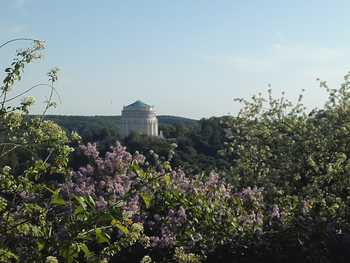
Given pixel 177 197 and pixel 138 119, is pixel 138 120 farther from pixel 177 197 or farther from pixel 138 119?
pixel 177 197

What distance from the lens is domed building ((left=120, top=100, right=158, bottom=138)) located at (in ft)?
494

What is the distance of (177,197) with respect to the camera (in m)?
8.09

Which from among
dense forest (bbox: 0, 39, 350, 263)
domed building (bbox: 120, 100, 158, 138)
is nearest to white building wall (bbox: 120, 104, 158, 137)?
domed building (bbox: 120, 100, 158, 138)

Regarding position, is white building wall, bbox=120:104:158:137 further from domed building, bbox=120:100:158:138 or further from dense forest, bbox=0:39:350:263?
dense forest, bbox=0:39:350:263

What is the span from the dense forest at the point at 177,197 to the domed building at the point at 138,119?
5258 inches

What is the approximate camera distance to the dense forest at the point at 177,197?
3.83 m

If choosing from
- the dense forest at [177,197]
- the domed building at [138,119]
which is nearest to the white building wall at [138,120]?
the domed building at [138,119]

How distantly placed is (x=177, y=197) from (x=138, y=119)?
145364mm

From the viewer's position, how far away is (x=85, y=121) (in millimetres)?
141375

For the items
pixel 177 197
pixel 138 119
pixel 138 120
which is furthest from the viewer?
pixel 138 119

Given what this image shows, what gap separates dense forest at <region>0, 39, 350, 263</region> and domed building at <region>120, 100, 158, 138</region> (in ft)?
438

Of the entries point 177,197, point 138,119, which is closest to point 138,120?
point 138,119

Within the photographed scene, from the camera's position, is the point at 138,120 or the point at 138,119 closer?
the point at 138,120

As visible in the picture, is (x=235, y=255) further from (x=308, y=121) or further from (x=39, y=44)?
(x=308, y=121)
